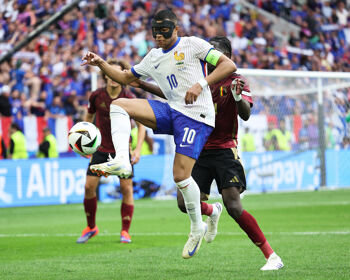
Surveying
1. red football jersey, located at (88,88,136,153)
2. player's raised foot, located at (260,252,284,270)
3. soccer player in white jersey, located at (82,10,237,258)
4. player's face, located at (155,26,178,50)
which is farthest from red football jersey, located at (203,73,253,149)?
red football jersey, located at (88,88,136,153)

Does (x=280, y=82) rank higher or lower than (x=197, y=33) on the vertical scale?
lower

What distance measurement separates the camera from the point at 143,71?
679 centimetres

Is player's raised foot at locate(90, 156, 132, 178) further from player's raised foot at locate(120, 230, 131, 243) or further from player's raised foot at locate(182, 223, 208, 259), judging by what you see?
player's raised foot at locate(120, 230, 131, 243)

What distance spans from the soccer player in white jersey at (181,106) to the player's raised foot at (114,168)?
0.26m

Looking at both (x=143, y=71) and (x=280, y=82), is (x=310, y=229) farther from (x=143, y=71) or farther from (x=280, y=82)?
(x=280, y=82)

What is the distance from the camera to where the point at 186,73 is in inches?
255

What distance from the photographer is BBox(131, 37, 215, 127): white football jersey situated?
6457 mm

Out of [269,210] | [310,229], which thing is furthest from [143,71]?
[269,210]

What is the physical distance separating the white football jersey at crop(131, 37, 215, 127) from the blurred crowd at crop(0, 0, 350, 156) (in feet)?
35.4

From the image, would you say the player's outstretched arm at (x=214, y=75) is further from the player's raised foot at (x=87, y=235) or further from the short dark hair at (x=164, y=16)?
the player's raised foot at (x=87, y=235)

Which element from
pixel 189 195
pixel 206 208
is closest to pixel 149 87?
pixel 189 195

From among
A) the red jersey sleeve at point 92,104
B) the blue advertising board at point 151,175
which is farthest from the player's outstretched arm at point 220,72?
the blue advertising board at point 151,175

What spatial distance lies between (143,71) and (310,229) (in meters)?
4.96

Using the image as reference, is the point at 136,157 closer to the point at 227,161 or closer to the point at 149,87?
the point at 149,87
